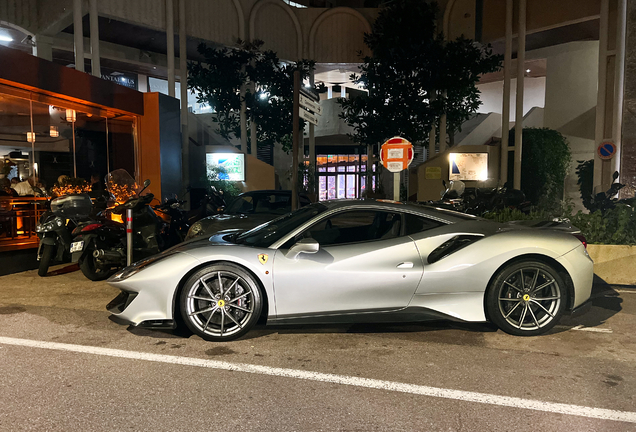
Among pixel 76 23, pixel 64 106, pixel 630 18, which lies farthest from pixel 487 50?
pixel 64 106

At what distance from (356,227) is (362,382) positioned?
1788 mm

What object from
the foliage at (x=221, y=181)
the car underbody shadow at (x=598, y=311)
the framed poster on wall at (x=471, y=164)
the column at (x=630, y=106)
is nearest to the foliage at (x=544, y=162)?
the framed poster on wall at (x=471, y=164)

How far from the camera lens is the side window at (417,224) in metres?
4.52

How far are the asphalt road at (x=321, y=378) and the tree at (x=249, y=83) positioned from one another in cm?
1804

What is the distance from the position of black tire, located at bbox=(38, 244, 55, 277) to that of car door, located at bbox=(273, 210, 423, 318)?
5142 mm

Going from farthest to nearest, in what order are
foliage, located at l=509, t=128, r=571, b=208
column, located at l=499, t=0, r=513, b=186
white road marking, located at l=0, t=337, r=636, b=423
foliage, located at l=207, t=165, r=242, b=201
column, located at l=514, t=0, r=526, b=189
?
foliage, located at l=509, t=128, r=571, b=208, column, located at l=499, t=0, r=513, b=186, foliage, located at l=207, t=165, r=242, b=201, column, located at l=514, t=0, r=526, b=189, white road marking, located at l=0, t=337, r=636, b=423

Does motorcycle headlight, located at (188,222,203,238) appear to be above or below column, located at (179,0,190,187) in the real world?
below

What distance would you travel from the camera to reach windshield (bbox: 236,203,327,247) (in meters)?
4.54

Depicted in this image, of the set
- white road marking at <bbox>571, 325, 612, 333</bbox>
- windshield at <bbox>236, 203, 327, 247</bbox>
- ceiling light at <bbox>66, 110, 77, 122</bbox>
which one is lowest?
white road marking at <bbox>571, 325, 612, 333</bbox>

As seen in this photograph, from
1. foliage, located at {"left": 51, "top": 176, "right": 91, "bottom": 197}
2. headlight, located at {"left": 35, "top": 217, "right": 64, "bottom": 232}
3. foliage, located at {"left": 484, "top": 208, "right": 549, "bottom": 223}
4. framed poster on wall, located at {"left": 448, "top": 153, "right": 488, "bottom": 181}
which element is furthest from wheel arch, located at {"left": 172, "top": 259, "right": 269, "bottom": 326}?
framed poster on wall, located at {"left": 448, "top": 153, "right": 488, "bottom": 181}

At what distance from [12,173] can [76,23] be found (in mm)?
6515

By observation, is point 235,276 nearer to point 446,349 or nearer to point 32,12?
point 446,349

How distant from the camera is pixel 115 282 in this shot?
4441 mm

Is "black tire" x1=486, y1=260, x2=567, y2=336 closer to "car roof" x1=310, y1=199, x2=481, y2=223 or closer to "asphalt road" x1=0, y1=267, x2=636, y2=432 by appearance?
"asphalt road" x1=0, y1=267, x2=636, y2=432
